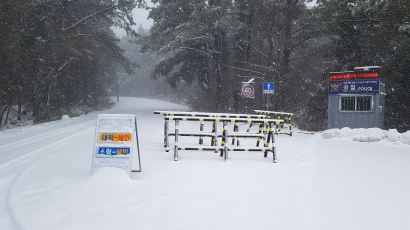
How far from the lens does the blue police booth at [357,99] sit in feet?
46.7

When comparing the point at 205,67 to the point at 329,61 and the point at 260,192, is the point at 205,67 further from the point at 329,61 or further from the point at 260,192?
the point at 260,192

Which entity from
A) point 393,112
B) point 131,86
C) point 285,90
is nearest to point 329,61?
point 285,90

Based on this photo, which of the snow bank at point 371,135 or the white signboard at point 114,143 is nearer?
the white signboard at point 114,143

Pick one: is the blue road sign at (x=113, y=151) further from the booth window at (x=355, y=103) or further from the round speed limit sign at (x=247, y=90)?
the round speed limit sign at (x=247, y=90)

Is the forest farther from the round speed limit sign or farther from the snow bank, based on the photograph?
the snow bank

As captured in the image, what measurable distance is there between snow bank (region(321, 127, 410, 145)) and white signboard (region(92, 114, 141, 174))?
33.1ft

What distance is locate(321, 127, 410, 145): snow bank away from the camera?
12.2 m

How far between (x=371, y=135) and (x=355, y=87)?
9.00 ft

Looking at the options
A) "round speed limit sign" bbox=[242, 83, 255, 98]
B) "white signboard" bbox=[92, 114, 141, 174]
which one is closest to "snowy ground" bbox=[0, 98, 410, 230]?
"white signboard" bbox=[92, 114, 141, 174]

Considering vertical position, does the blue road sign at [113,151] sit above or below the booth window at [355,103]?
below

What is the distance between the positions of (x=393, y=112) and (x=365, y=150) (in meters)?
12.6

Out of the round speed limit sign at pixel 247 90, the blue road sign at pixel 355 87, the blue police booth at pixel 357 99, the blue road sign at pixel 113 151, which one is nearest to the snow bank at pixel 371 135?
the blue police booth at pixel 357 99

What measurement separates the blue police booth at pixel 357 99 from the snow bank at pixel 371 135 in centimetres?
123

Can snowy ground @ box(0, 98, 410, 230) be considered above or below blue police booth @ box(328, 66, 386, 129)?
below
